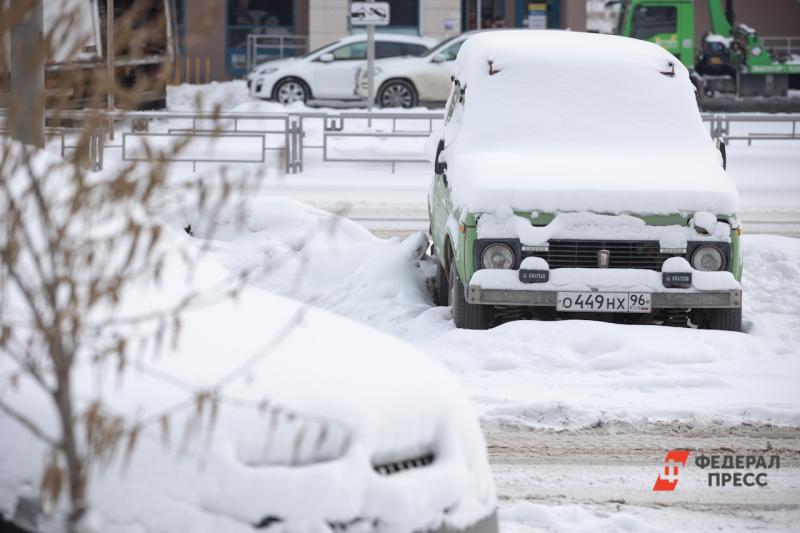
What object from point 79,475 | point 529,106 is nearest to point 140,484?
point 79,475

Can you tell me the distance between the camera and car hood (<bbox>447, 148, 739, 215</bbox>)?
8414 mm

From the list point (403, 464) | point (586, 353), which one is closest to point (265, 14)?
point (586, 353)

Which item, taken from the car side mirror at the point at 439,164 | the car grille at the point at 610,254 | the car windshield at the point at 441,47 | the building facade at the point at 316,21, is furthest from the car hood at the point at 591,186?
the building facade at the point at 316,21

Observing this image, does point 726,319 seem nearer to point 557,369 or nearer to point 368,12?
point 557,369

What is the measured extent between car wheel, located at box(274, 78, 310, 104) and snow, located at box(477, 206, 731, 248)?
20678 millimetres

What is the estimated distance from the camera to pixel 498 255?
8477 millimetres

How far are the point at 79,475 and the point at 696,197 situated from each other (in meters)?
6.13

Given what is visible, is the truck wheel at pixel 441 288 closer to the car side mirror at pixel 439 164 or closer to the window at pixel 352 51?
the car side mirror at pixel 439 164

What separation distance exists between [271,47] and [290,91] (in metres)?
8.29

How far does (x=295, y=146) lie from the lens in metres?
20.2

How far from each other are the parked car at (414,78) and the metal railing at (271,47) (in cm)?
878

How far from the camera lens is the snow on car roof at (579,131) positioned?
8461mm

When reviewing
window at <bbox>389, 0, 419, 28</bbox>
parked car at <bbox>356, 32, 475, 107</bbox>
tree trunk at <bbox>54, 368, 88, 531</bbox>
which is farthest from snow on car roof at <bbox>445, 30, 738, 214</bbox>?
window at <bbox>389, 0, 419, 28</bbox>

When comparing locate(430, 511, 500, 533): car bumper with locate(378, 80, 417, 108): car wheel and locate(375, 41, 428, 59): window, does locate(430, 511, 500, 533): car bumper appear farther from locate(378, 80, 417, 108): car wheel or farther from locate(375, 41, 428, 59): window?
locate(375, 41, 428, 59): window
